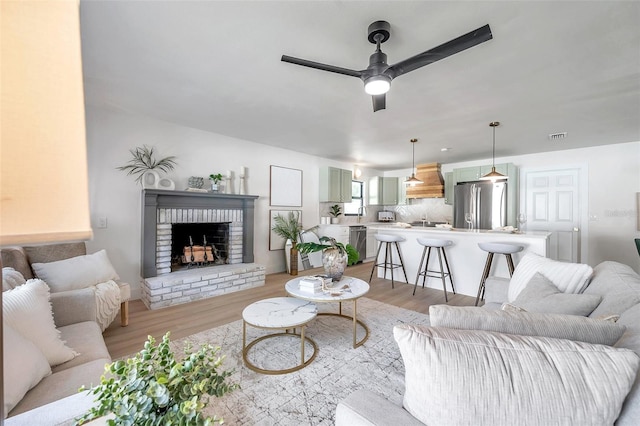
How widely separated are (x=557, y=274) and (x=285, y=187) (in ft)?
13.8

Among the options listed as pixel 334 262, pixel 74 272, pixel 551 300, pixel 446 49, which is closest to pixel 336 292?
pixel 334 262

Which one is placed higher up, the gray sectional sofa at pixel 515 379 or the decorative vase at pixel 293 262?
the gray sectional sofa at pixel 515 379

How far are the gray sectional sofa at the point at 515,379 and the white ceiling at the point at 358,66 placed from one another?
5.87 feet

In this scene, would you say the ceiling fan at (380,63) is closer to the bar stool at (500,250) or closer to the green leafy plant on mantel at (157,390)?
the green leafy plant on mantel at (157,390)

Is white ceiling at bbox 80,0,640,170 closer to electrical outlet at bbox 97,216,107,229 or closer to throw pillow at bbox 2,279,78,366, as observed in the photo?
electrical outlet at bbox 97,216,107,229

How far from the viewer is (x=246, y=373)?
77.2 inches

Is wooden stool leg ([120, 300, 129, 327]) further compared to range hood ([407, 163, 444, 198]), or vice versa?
range hood ([407, 163, 444, 198])

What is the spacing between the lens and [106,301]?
2.36m

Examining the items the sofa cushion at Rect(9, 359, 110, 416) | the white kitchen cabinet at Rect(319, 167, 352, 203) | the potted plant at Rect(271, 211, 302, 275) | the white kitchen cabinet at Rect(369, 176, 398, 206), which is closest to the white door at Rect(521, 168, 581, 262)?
the white kitchen cabinet at Rect(369, 176, 398, 206)

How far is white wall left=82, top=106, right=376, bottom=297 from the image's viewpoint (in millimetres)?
3242

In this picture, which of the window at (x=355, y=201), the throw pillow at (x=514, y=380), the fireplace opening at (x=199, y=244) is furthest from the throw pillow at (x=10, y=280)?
the window at (x=355, y=201)

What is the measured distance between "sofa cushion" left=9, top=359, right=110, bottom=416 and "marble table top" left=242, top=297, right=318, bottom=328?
2.88 ft

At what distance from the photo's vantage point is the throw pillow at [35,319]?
1.23 meters

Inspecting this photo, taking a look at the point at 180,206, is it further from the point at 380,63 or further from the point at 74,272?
the point at 380,63
